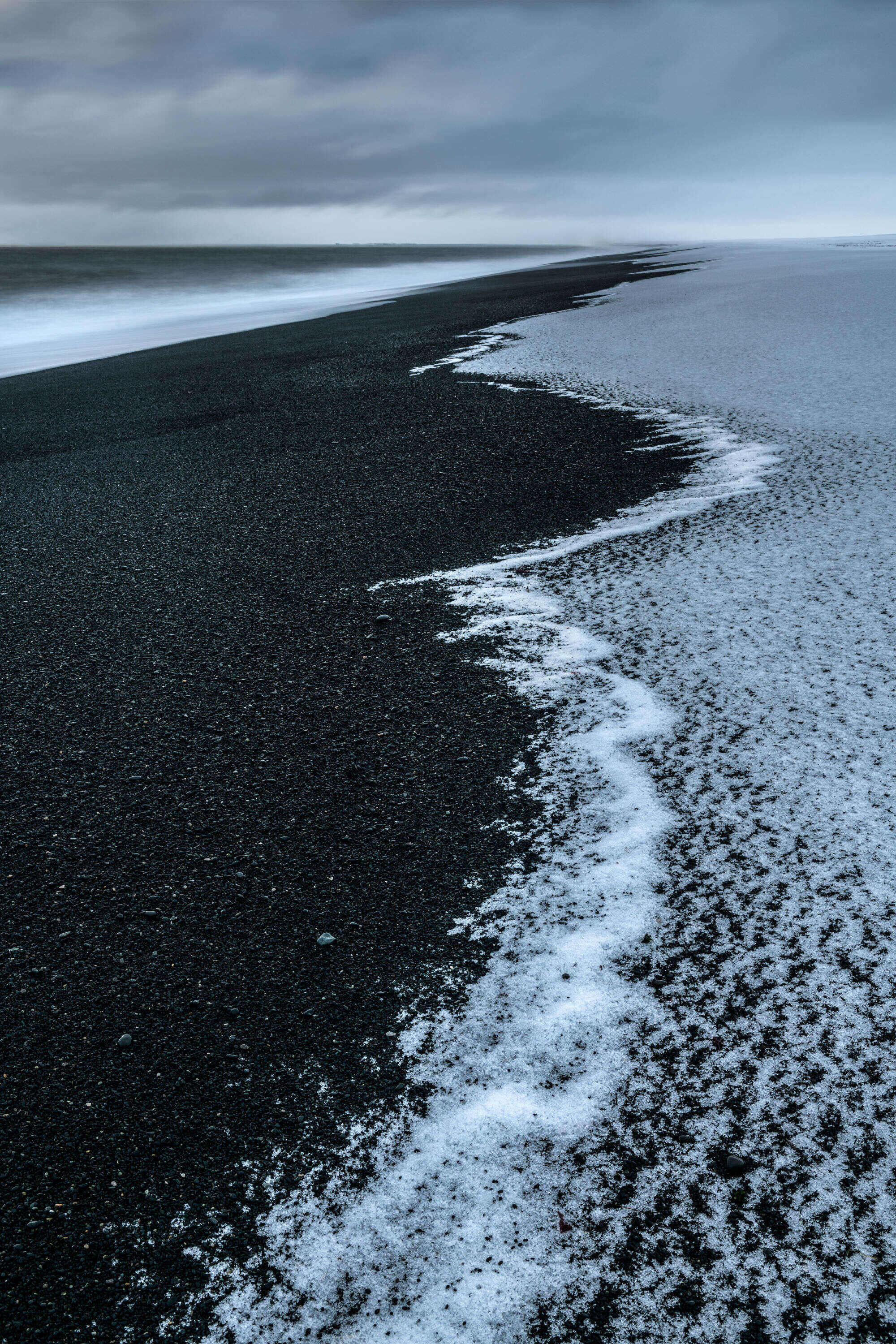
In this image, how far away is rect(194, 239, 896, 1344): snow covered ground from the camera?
972 mm

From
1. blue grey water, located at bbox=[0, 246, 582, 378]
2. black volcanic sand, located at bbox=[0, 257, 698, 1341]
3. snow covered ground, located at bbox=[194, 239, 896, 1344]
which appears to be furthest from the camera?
blue grey water, located at bbox=[0, 246, 582, 378]

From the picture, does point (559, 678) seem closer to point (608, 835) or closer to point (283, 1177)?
point (608, 835)

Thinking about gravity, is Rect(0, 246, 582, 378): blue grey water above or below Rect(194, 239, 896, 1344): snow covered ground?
above

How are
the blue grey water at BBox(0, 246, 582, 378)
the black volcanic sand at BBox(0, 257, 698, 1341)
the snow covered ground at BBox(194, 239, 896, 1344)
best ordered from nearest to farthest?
the snow covered ground at BBox(194, 239, 896, 1344), the black volcanic sand at BBox(0, 257, 698, 1341), the blue grey water at BBox(0, 246, 582, 378)

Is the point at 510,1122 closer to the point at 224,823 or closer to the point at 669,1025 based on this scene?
the point at 669,1025

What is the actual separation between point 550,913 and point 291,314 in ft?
54.7

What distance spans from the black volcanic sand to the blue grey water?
887 centimetres

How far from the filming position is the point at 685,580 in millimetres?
2672

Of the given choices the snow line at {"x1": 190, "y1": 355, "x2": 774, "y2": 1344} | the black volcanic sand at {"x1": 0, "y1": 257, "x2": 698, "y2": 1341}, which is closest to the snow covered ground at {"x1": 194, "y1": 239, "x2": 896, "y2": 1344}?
the snow line at {"x1": 190, "y1": 355, "x2": 774, "y2": 1344}

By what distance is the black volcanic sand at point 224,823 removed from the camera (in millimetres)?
1141

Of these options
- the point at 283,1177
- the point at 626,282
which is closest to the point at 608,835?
the point at 283,1177

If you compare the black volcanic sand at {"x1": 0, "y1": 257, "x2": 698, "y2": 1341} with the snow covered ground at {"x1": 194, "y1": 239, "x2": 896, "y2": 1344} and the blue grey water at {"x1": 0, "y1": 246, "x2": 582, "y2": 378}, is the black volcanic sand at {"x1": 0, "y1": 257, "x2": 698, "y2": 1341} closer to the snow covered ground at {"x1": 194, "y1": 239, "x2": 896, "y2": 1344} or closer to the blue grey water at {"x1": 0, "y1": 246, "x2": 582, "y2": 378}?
the snow covered ground at {"x1": 194, "y1": 239, "x2": 896, "y2": 1344}

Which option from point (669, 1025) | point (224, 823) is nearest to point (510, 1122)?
point (669, 1025)

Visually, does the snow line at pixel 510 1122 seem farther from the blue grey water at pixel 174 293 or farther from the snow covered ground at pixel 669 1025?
the blue grey water at pixel 174 293
